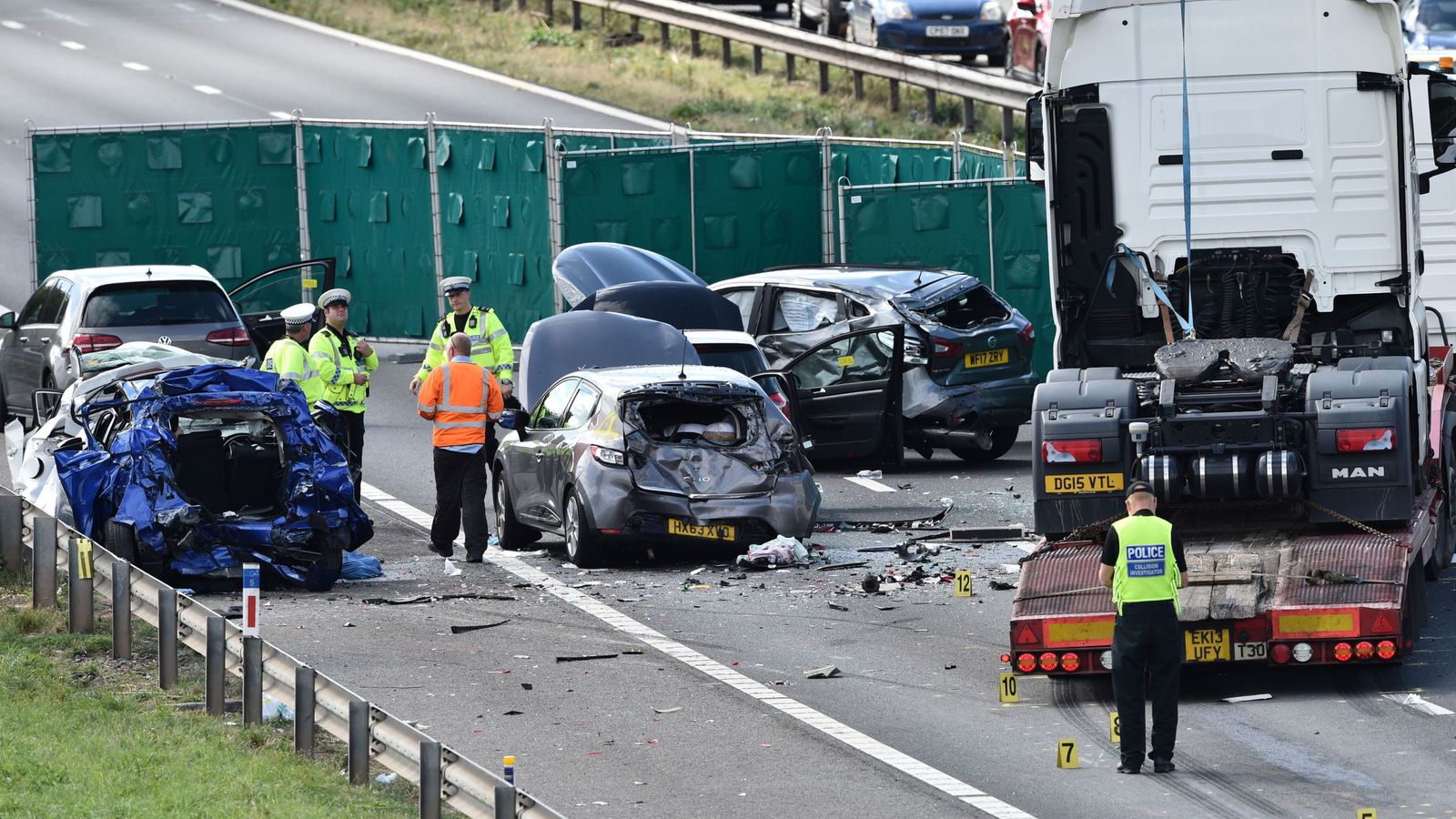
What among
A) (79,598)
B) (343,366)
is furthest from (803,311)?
(79,598)

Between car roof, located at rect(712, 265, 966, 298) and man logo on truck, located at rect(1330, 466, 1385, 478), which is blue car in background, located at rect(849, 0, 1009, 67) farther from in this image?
man logo on truck, located at rect(1330, 466, 1385, 478)

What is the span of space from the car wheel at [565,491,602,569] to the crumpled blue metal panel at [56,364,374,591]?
4.74ft

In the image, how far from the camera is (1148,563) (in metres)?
11.2

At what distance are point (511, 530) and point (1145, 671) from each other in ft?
24.6

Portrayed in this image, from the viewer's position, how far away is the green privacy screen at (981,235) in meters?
25.2

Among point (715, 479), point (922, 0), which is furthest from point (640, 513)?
point (922, 0)

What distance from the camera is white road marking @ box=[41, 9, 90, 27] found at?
45.9 meters

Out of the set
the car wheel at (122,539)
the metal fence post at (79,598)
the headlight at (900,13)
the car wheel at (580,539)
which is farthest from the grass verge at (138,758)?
the headlight at (900,13)

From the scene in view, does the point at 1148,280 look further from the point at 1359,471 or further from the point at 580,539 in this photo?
the point at 580,539

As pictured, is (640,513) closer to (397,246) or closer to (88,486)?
(88,486)

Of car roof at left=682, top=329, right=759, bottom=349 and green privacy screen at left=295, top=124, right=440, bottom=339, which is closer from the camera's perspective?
car roof at left=682, top=329, right=759, bottom=349

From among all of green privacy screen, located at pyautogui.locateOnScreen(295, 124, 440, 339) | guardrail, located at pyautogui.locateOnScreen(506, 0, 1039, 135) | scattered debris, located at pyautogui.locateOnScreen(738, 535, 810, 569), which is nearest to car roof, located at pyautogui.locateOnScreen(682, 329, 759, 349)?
scattered debris, located at pyautogui.locateOnScreen(738, 535, 810, 569)

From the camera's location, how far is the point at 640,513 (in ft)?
54.2

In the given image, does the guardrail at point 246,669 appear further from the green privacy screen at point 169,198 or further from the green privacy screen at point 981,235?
the green privacy screen at point 169,198
